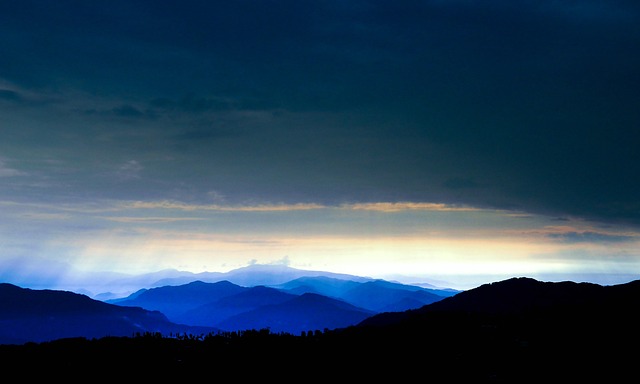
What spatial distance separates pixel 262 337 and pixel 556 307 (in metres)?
59.7

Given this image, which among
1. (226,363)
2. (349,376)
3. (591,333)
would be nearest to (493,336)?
(591,333)

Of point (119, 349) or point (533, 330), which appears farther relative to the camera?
point (119, 349)

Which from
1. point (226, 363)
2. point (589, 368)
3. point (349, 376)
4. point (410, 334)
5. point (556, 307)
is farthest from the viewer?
point (556, 307)

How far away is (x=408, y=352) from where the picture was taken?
225 ft

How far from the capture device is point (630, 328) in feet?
231

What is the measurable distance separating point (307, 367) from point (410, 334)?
2181 cm

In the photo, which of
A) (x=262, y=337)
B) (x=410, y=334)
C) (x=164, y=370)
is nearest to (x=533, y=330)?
(x=410, y=334)

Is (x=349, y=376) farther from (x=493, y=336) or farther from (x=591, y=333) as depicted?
(x=591, y=333)

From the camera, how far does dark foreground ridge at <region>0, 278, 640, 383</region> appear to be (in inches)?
2231

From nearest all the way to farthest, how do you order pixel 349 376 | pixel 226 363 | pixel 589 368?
pixel 589 368 → pixel 349 376 → pixel 226 363

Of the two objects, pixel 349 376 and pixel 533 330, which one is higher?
pixel 533 330

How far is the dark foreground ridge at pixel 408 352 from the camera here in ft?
186

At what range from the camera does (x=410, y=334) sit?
81.7 meters

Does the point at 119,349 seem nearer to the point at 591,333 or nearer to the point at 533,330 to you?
the point at 533,330
